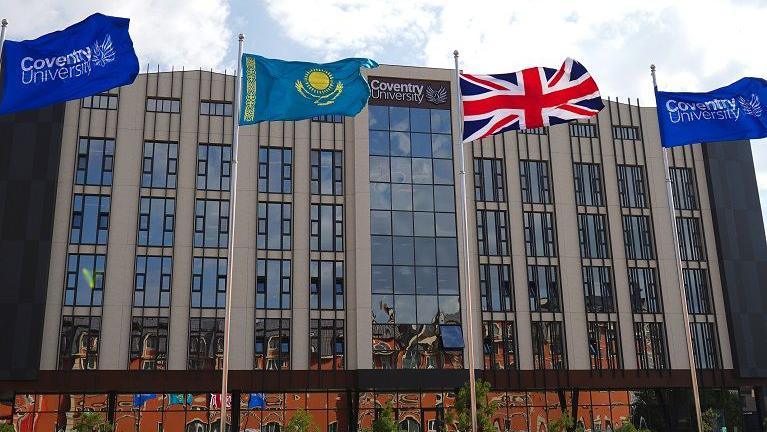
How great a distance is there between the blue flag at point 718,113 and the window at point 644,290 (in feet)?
89.4

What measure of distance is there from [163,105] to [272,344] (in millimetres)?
18762

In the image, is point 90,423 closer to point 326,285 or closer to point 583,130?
point 326,285

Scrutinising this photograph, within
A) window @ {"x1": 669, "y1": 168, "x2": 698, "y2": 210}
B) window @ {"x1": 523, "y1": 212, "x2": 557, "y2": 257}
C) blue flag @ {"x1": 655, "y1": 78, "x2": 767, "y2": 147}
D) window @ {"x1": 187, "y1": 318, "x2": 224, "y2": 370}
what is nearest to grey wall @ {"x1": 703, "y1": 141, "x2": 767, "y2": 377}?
window @ {"x1": 669, "y1": 168, "x2": 698, "y2": 210}

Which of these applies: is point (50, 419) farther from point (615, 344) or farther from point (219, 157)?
point (615, 344)

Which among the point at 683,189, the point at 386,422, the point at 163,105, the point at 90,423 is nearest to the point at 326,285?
the point at 386,422

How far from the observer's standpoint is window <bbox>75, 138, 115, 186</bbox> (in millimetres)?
52438

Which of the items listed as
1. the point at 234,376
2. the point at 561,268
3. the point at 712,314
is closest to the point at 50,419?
the point at 234,376

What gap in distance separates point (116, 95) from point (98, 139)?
343 centimetres

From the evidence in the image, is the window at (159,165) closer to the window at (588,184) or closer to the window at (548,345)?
the window at (548,345)

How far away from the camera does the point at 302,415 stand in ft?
152

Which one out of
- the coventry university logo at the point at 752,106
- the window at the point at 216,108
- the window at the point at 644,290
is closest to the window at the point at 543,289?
the window at the point at 644,290

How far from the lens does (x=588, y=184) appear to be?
58.8 meters

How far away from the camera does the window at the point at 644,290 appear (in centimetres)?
5666

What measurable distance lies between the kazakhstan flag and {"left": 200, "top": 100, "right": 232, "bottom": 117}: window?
26324 millimetres
